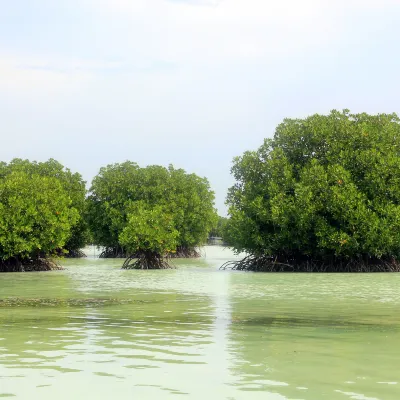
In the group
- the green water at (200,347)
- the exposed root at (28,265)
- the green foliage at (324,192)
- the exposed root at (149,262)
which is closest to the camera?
the green water at (200,347)

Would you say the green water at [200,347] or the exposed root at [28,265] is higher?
the exposed root at [28,265]

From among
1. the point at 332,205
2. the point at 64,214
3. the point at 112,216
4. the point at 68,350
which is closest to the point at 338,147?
the point at 332,205

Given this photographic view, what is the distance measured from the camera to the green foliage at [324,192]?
1216 inches

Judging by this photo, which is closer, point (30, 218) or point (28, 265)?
point (30, 218)

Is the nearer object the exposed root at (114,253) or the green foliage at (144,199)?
the green foliage at (144,199)

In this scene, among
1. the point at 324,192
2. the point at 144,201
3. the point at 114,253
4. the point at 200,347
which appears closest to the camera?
the point at 200,347

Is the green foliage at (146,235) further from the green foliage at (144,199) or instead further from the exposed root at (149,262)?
the green foliage at (144,199)

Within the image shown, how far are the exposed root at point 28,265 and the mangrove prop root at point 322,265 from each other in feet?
30.6

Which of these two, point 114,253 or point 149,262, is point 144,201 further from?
point 149,262

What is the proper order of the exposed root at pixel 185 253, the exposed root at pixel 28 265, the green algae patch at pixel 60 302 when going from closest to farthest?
the green algae patch at pixel 60 302, the exposed root at pixel 28 265, the exposed root at pixel 185 253

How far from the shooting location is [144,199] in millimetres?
50344

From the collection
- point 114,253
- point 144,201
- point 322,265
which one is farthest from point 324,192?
point 114,253

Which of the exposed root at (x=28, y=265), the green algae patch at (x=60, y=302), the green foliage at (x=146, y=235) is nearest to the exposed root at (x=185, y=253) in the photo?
the green foliage at (x=146, y=235)

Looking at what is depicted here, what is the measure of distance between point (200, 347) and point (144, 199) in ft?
134
